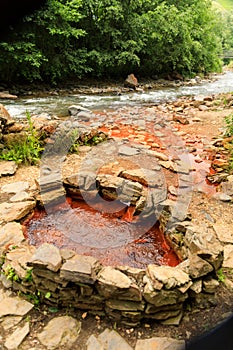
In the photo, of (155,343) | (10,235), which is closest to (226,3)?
(10,235)

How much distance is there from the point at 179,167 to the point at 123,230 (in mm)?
2141

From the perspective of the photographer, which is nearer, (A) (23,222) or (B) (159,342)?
(B) (159,342)

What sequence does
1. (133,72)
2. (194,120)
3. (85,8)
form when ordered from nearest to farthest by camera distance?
(194,120), (85,8), (133,72)

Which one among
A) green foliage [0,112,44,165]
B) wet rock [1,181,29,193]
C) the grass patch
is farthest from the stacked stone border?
the grass patch

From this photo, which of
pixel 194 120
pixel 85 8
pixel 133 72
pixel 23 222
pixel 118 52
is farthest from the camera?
pixel 133 72

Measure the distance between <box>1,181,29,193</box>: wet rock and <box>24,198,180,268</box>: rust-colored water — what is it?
1.74 ft

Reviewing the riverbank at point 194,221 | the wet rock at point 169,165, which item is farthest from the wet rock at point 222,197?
the wet rock at point 169,165

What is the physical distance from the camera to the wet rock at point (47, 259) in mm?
2602

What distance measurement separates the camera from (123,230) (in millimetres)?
3834

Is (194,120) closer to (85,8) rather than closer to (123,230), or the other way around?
(123,230)

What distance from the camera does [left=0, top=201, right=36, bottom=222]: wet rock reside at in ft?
12.1

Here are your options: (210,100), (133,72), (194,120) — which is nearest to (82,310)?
(194,120)

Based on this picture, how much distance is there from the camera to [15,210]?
12.5 feet

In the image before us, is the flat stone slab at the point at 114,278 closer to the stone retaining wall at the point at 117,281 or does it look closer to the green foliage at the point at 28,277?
the stone retaining wall at the point at 117,281
